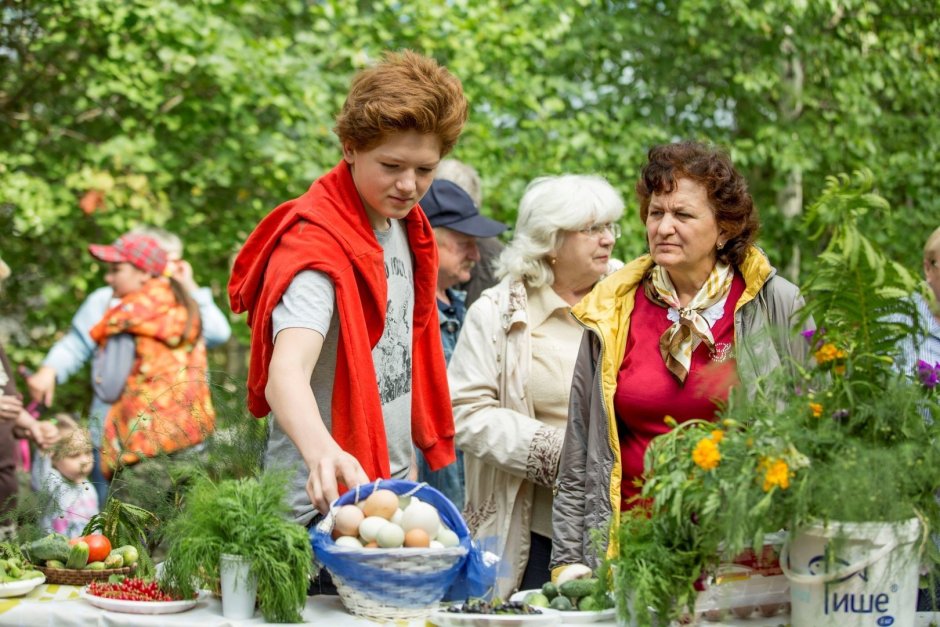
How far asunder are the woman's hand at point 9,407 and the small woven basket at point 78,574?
5.98ft

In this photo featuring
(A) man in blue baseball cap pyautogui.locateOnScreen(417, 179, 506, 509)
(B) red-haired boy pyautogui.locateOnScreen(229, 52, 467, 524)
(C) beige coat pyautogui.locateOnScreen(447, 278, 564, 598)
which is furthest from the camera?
(A) man in blue baseball cap pyautogui.locateOnScreen(417, 179, 506, 509)

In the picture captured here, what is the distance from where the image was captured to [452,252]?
4266mm

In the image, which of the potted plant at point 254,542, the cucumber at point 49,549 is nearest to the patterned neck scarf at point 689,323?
the potted plant at point 254,542

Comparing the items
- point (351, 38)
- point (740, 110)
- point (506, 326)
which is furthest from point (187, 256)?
point (506, 326)

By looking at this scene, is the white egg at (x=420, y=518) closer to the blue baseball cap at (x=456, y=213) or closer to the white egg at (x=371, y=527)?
the white egg at (x=371, y=527)

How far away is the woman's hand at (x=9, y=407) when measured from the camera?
14.0 feet

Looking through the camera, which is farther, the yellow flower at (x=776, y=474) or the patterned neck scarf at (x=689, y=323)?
the patterned neck scarf at (x=689, y=323)

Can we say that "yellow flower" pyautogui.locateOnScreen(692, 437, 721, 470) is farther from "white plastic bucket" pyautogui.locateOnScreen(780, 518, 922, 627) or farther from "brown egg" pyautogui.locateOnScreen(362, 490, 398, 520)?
"brown egg" pyautogui.locateOnScreen(362, 490, 398, 520)

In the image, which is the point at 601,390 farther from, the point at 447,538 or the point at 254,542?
the point at 254,542

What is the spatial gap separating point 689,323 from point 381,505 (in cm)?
104

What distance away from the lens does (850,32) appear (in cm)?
693

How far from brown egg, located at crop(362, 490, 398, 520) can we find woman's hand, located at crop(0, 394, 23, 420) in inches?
100

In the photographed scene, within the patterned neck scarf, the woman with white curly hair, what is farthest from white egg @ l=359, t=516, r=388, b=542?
the woman with white curly hair

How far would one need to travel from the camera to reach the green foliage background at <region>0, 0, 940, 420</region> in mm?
6477
